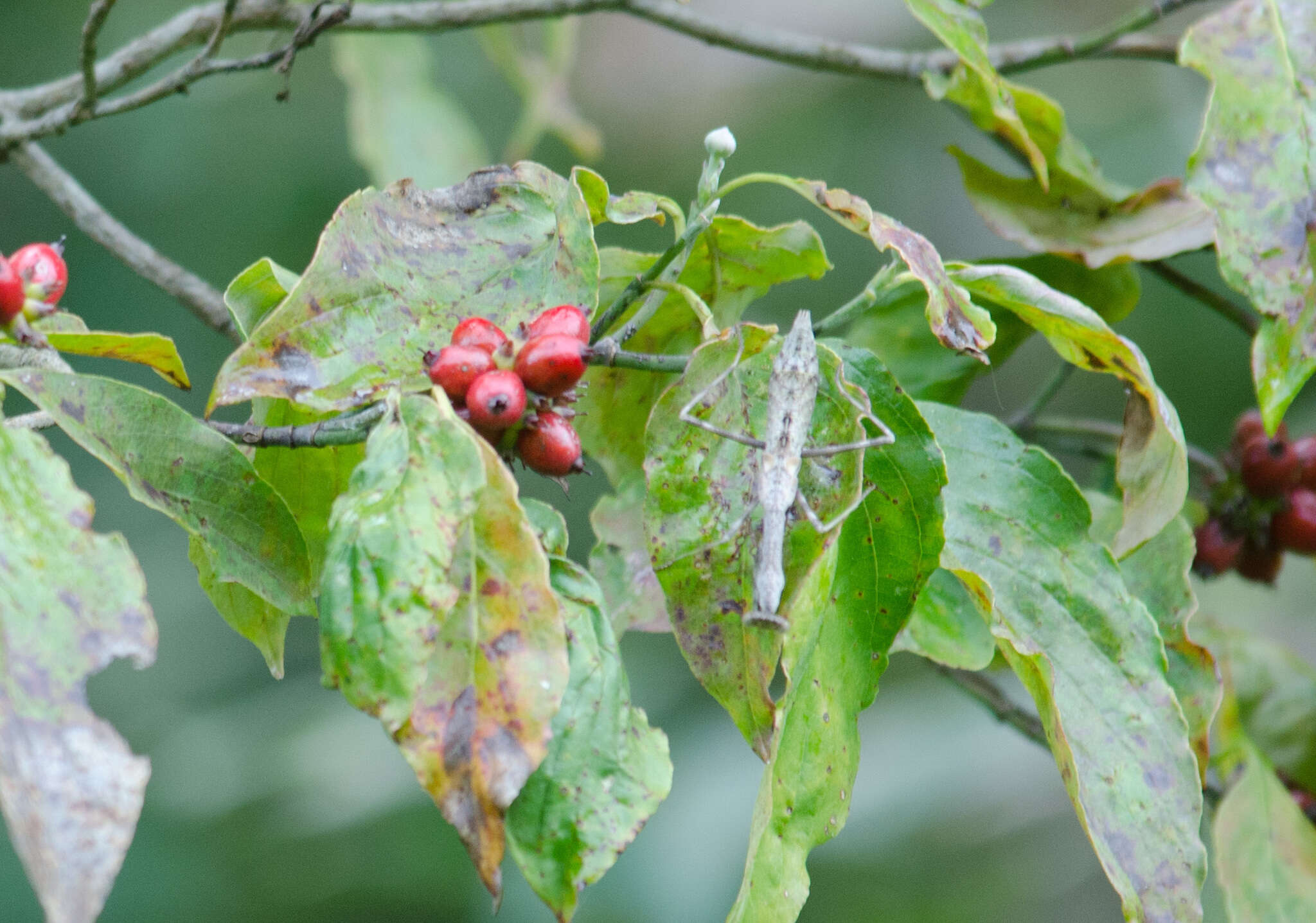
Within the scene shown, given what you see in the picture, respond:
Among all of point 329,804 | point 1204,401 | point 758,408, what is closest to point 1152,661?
point 758,408

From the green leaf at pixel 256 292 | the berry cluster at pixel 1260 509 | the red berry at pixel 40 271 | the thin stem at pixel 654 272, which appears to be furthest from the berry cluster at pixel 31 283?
the berry cluster at pixel 1260 509

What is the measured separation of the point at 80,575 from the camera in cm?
55

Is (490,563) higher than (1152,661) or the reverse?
higher

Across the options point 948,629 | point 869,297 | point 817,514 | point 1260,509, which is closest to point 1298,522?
point 1260,509

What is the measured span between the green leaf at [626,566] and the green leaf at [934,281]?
0.92 ft

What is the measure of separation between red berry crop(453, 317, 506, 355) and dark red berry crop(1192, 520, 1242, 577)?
3.29ft

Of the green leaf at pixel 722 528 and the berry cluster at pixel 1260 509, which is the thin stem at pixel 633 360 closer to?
the green leaf at pixel 722 528

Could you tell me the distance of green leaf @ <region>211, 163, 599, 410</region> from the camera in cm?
64

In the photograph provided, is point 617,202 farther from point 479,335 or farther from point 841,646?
point 841,646

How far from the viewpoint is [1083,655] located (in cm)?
76

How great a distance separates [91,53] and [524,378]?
67cm

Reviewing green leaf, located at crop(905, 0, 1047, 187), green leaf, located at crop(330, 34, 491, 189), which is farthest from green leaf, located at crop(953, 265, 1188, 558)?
green leaf, located at crop(330, 34, 491, 189)

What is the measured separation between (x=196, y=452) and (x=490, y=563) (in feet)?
0.75

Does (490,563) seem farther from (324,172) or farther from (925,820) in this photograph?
(324,172)
